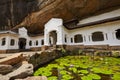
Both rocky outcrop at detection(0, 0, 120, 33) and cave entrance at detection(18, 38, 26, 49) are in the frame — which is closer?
rocky outcrop at detection(0, 0, 120, 33)

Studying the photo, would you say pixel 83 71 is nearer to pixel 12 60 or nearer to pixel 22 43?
pixel 12 60

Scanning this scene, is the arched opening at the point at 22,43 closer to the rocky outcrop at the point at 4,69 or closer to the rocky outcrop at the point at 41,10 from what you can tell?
the rocky outcrop at the point at 41,10

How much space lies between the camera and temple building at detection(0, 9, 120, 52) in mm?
13211

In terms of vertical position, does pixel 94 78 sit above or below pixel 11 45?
below

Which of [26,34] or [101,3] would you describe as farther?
[26,34]

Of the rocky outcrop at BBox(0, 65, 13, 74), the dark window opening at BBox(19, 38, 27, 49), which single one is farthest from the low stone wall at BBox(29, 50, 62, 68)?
the dark window opening at BBox(19, 38, 27, 49)

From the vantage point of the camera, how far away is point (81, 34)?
16.3 meters

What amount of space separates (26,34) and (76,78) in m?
19.0

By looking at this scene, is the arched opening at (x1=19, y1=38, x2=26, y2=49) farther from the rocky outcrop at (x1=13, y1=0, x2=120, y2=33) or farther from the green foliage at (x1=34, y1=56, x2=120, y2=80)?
the green foliage at (x1=34, y1=56, x2=120, y2=80)

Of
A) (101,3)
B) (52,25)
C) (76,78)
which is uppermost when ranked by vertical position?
(101,3)

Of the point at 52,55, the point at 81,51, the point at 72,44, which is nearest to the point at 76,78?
the point at 52,55

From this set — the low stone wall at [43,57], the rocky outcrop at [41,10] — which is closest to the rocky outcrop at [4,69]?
the low stone wall at [43,57]

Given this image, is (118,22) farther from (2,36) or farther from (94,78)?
(2,36)

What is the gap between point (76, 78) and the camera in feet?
17.9
